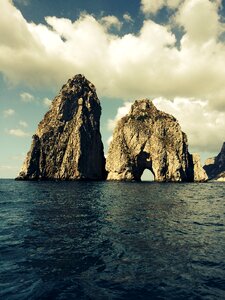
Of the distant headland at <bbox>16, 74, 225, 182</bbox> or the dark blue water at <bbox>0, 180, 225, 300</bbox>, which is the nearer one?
Answer: the dark blue water at <bbox>0, 180, 225, 300</bbox>

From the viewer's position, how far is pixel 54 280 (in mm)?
12641

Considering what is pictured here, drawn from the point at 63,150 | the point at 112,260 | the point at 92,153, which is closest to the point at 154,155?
the point at 92,153

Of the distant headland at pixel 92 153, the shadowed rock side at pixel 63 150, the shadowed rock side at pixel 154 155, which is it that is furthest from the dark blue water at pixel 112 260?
the shadowed rock side at pixel 63 150

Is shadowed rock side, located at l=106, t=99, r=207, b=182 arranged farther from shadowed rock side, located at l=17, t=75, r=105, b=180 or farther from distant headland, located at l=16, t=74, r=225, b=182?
shadowed rock side, located at l=17, t=75, r=105, b=180

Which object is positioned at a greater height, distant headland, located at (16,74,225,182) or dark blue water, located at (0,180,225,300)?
distant headland, located at (16,74,225,182)

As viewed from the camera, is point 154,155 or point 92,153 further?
point 92,153

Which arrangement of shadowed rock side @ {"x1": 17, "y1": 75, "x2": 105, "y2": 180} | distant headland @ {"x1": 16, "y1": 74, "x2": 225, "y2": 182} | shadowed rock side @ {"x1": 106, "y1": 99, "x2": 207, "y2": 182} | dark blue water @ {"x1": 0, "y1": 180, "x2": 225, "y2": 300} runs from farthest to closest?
1. shadowed rock side @ {"x1": 106, "y1": 99, "x2": 207, "y2": 182}
2. distant headland @ {"x1": 16, "y1": 74, "x2": 225, "y2": 182}
3. shadowed rock side @ {"x1": 17, "y1": 75, "x2": 105, "y2": 180}
4. dark blue water @ {"x1": 0, "y1": 180, "x2": 225, "y2": 300}

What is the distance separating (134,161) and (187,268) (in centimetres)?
17609

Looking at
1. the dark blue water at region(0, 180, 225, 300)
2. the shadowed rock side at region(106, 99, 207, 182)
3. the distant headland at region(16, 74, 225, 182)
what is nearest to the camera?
the dark blue water at region(0, 180, 225, 300)

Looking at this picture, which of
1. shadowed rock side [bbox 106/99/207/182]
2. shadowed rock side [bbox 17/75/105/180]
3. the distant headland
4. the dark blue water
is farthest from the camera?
shadowed rock side [bbox 106/99/207/182]

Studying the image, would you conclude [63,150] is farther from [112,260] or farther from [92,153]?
[112,260]

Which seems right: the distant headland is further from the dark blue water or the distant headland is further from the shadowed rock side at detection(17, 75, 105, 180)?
the dark blue water

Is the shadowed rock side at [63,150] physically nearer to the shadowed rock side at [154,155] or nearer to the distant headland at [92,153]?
the distant headland at [92,153]

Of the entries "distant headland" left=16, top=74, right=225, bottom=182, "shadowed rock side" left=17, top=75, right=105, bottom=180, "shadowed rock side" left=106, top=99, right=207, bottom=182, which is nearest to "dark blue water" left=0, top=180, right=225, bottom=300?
"shadowed rock side" left=106, top=99, right=207, bottom=182
